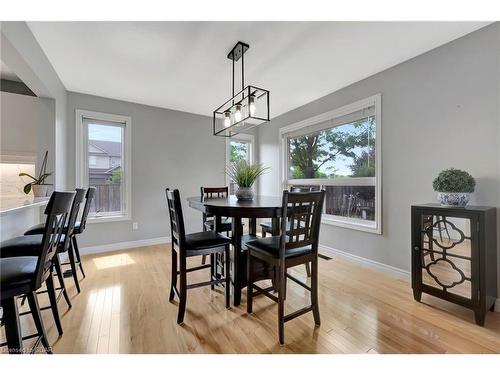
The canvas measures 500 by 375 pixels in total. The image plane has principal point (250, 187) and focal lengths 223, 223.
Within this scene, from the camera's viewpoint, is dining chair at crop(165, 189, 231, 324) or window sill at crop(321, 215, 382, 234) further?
window sill at crop(321, 215, 382, 234)

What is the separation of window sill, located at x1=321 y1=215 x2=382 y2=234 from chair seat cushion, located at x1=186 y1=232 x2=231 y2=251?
1.88 m

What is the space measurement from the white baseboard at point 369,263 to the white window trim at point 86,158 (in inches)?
125

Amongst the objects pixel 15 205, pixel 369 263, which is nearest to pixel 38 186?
pixel 15 205

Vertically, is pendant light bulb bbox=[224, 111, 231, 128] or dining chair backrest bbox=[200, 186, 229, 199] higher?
pendant light bulb bbox=[224, 111, 231, 128]

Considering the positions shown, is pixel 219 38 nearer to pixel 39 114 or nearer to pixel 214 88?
pixel 214 88

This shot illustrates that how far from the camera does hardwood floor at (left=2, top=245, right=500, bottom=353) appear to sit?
1.44m

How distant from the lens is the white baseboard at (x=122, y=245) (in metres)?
3.35

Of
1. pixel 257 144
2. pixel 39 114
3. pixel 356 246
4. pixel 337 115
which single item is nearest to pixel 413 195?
pixel 356 246

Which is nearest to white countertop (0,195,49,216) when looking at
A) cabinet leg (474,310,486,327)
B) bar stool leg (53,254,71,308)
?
bar stool leg (53,254,71,308)

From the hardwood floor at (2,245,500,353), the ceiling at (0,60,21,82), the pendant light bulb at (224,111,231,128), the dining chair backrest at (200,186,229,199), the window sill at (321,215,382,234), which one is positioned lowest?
the hardwood floor at (2,245,500,353)

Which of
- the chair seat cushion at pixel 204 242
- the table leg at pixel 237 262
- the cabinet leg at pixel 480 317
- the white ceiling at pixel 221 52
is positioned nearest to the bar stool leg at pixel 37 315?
the chair seat cushion at pixel 204 242

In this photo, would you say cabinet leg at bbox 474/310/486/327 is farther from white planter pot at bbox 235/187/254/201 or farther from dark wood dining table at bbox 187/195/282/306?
white planter pot at bbox 235/187/254/201

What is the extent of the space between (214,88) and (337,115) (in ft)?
5.83
